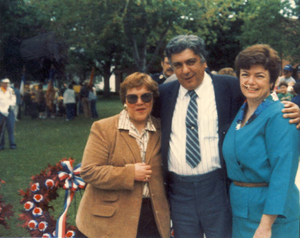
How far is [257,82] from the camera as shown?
2.53m

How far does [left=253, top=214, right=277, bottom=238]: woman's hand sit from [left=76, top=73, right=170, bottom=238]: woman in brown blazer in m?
0.86

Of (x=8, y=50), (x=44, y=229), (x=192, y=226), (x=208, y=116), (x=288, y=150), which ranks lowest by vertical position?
(x=44, y=229)

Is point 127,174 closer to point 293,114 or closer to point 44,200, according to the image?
point 293,114

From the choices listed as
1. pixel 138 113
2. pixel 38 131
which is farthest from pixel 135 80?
pixel 38 131

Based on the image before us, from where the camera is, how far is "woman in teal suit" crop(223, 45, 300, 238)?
2.39m

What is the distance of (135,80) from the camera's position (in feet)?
10.1

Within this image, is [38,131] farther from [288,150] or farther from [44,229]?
[288,150]

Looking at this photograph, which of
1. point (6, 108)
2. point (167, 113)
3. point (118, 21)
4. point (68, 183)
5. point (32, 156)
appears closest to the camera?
point (167, 113)

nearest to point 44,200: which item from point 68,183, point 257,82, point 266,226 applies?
point 68,183

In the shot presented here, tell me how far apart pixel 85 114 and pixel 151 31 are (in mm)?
6989

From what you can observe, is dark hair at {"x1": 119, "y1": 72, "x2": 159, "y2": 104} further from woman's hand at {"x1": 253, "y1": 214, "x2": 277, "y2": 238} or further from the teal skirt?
woman's hand at {"x1": 253, "y1": 214, "x2": 277, "y2": 238}

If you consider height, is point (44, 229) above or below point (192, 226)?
below

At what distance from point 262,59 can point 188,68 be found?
2.17 feet

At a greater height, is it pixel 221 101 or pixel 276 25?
pixel 276 25
